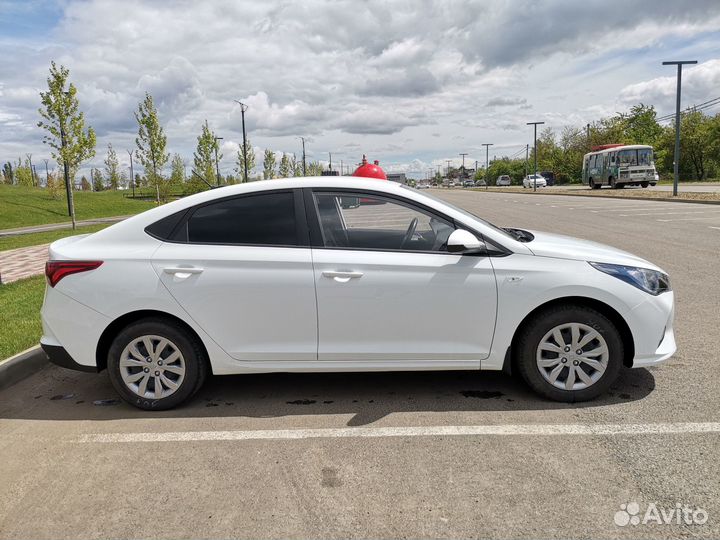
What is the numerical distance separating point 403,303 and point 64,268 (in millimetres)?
2372

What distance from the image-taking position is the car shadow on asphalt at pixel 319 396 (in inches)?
152

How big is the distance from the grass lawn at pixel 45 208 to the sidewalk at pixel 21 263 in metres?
16.3

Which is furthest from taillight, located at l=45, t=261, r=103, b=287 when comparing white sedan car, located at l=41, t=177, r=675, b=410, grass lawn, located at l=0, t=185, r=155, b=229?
grass lawn, located at l=0, t=185, r=155, b=229

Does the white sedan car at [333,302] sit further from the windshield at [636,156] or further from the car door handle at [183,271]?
the windshield at [636,156]

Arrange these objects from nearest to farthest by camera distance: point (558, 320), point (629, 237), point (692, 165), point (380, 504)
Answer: point (380, 504)
point (558, 320)
point (629, 237)
point (692, 165)

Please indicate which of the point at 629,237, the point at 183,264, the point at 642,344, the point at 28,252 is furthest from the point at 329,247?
the point at 28,252

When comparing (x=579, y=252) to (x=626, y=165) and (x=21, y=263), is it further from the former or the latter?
(x=626, y=165)

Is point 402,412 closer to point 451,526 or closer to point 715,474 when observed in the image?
point 451,526

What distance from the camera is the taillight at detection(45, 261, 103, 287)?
3818 millimetres

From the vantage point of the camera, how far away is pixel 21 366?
470 cm

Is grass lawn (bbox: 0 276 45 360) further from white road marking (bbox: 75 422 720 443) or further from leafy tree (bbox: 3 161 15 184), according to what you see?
leafy tree (bbox: 3 161 15 184)

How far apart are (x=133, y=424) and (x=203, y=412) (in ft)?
1.51

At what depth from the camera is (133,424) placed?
12.3 ft

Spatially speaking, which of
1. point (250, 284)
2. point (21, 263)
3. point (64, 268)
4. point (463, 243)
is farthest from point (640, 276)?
point (21, 263)
